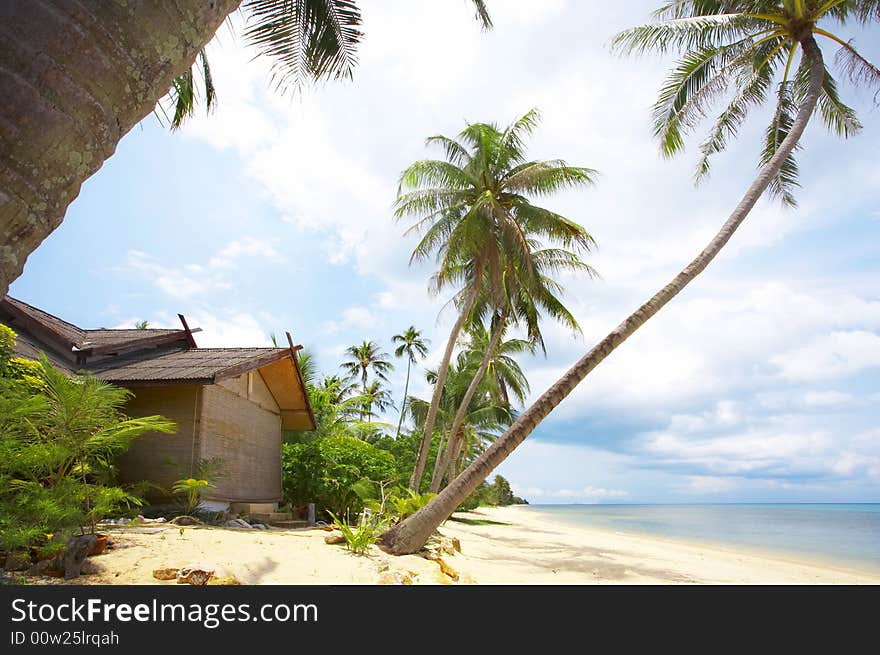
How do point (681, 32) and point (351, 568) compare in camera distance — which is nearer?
point (351, 568)

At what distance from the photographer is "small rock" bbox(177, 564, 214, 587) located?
446cm

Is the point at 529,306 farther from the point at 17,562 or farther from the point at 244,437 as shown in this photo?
the point at 17,562

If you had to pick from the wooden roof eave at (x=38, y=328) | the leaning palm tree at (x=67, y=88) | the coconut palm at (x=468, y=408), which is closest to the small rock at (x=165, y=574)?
the leaning palm tree at (x=67, y=88)

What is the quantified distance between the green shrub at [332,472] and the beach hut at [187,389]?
552mm

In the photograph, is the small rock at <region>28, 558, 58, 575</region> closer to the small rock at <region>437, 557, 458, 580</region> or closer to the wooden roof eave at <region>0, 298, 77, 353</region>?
the small rock at <region>437, 557, 458, 580</region>

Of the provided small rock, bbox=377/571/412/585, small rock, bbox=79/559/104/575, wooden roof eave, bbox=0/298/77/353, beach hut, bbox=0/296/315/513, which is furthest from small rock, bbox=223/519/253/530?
wooden roof eave, bbox=0/298/77/353

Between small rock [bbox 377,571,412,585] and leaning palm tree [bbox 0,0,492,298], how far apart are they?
15.2 feet

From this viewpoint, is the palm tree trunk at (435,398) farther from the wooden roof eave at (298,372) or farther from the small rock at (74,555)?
the small rock at (74,555)

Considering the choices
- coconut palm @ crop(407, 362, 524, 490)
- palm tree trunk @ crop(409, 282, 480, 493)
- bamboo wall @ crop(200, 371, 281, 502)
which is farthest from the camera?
coconut palm @ crop(407, 362, 524, 490)

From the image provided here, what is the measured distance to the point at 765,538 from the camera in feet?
89.6

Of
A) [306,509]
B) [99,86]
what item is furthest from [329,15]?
[306,509]

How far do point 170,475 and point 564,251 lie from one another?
1396cm
